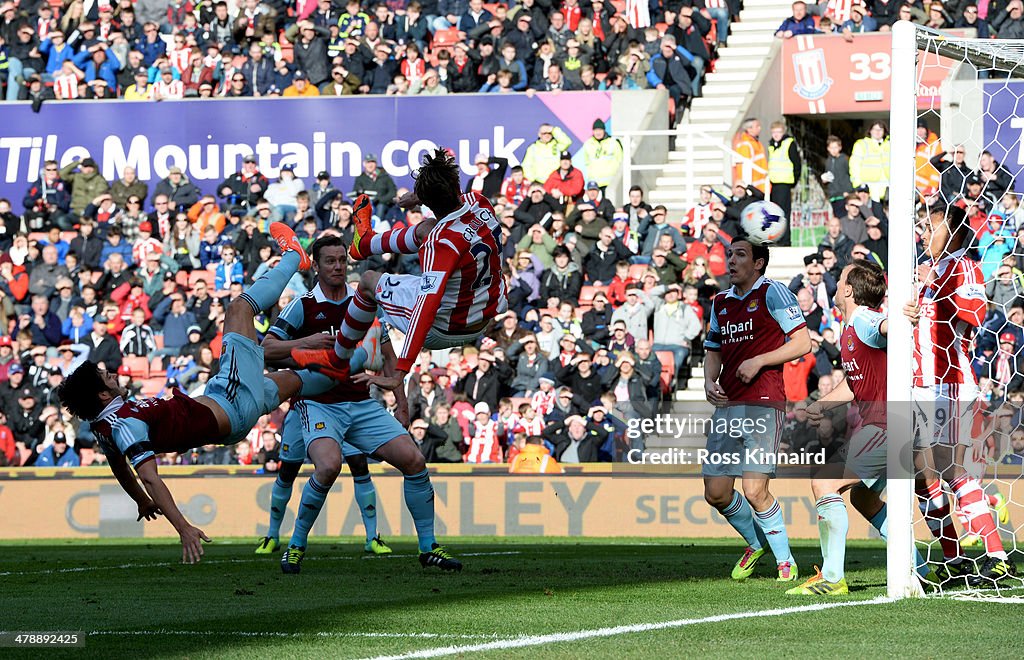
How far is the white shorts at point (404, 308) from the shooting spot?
10367 mm

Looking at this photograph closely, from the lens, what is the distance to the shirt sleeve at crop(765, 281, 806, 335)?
10195mm

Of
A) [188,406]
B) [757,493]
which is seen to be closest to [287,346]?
[188,406]

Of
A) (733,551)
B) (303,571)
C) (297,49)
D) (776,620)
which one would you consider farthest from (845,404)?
(297,49)

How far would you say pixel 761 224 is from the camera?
35.1ft

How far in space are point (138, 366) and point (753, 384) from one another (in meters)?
12.9

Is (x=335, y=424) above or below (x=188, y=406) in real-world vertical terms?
below

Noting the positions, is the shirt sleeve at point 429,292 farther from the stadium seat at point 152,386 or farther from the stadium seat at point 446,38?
the stadium seat at point 446,38

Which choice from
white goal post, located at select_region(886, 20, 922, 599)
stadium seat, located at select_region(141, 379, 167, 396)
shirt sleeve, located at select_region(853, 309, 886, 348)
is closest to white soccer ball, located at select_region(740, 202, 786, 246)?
shirt sleeve, located at select_region(853, 309, 886, 348)

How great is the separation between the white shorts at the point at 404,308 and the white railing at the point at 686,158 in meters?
12.1

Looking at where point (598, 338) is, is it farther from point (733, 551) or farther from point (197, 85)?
point (197, 85)

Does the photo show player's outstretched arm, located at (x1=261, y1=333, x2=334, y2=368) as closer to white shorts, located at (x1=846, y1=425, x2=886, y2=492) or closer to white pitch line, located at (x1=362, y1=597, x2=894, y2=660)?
white shorts, located at (x1=846, y1=425, x2=886, y2=492)

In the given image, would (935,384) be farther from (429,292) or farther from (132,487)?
(132,487)

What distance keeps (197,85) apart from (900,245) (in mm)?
17943

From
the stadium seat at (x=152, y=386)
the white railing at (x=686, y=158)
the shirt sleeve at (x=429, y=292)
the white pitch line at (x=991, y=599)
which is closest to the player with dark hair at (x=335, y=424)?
the shirt sleeve at (x=429, y=292)
